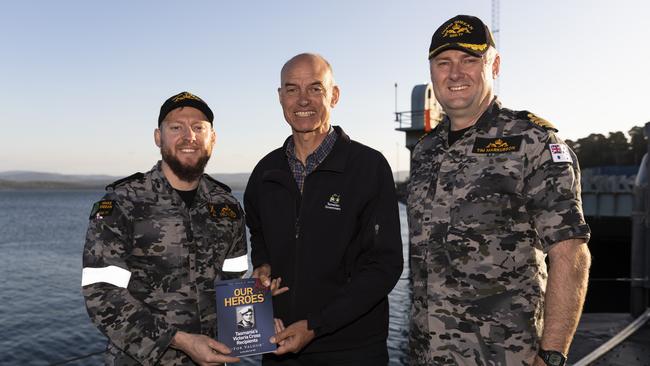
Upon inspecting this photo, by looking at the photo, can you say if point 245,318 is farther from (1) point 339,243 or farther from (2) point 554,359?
(2) point 554,359

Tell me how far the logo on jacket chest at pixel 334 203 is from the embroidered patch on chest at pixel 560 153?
60.5 inches

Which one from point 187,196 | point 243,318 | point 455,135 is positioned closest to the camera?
point 243,318

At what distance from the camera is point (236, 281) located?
330cm

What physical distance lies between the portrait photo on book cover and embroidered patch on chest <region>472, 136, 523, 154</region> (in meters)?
1.99

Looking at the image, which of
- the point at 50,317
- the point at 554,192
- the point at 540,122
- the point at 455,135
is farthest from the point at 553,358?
the point at 50,317

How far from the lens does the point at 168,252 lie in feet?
11.9

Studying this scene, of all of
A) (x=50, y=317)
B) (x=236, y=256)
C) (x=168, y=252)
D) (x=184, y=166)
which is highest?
(x=184, y=166)

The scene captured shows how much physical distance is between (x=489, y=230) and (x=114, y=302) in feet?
9.01

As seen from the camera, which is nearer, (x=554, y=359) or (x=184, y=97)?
(x=554, y=359)

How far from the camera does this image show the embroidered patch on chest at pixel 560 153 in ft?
9.39

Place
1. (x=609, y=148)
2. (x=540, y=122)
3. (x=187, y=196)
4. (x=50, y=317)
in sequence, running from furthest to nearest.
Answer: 1. (x=609, y=148)
2. (x=50, y=317)
3. (x=187, y=196)
4. (x=540, y=122)

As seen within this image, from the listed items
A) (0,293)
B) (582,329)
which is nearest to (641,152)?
(582,329)

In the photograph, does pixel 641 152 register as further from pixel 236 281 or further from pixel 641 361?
pixel 236 281

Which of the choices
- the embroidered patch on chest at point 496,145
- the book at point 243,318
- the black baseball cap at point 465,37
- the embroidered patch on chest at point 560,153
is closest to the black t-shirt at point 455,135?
the embroidered patch on chest at point 496,145
